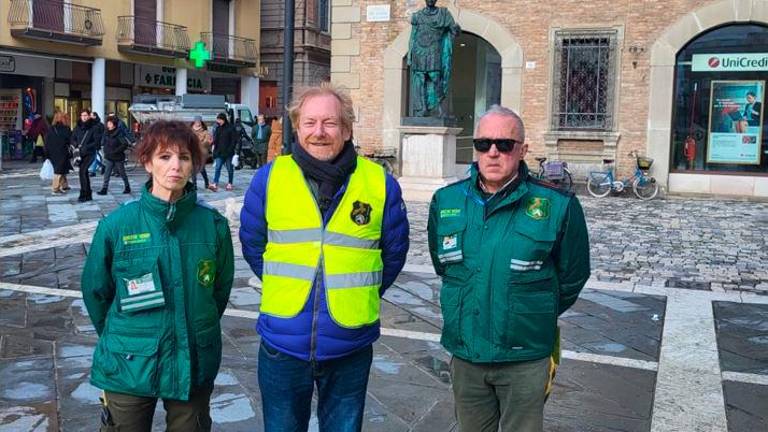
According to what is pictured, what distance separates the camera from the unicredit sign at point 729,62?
54.5 feet

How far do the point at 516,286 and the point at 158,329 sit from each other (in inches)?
49.1

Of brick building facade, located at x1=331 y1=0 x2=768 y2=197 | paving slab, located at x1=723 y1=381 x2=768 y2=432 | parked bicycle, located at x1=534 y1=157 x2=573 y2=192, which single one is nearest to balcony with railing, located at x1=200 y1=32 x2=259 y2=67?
brick building facade, located at x1=331 y1=0 x2=768 y2=197

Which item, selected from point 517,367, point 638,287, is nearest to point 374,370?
point 517,367

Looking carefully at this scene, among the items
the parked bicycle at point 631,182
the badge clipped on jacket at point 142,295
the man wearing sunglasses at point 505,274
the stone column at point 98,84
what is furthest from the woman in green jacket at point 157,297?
the stone column at point 98,84

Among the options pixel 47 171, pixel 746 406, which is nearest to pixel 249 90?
pixel 47 171

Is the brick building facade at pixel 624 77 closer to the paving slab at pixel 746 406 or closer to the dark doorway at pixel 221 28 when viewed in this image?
the paving slab at pixel 746 406

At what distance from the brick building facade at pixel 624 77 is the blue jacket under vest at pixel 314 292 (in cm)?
1508

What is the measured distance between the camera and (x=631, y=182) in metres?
17.0

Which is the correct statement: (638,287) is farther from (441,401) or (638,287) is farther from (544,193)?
(544,193)

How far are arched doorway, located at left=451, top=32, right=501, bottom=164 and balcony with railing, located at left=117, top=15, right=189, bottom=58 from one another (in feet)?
43.1

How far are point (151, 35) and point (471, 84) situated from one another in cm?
1415

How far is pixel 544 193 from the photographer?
114 inches

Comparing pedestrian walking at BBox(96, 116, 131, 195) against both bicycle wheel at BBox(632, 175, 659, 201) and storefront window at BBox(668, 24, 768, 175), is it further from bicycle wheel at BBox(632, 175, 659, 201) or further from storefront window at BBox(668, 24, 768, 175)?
storefront window at BBox(668, 24, 768, 175)

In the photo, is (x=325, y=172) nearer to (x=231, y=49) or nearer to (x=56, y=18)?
(x=56, y=18)
